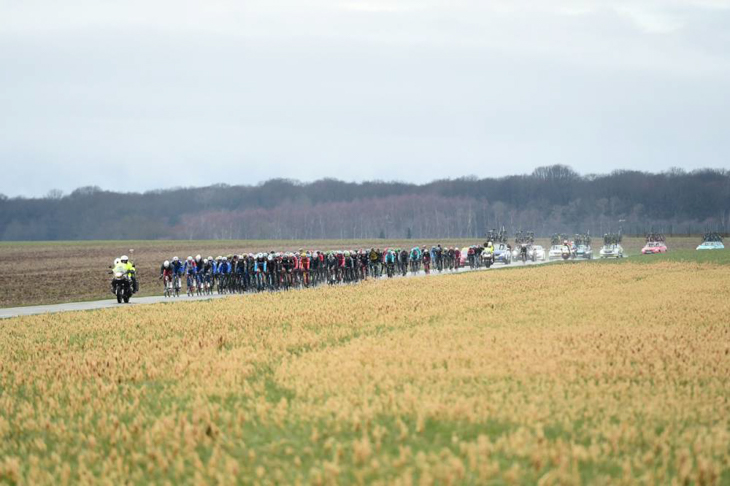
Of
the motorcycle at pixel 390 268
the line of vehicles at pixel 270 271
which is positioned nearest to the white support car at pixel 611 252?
the line of vehicles at pixel 270 271

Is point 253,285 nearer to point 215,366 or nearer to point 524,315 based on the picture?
point 524,315

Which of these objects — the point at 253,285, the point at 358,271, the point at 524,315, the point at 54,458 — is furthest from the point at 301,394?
the point at 358,271

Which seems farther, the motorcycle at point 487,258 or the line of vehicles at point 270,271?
the motorcycle at point 487,258

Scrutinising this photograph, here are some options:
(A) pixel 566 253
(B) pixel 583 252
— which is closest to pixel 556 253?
(A) pixel 566 253

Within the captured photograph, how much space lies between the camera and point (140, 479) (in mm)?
9789

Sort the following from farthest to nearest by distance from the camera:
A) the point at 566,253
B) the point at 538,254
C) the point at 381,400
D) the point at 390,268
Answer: the point at 566,253 < the point at 538,254 < the point at 390,268 < the point at 381,400

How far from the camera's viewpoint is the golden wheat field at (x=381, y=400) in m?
9.55

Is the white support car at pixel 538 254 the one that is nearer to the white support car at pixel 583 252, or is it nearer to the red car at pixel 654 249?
the white support car at pixel 583 252

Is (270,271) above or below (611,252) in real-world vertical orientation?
above

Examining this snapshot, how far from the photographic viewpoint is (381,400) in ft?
40.3

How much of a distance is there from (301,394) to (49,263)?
273 feet

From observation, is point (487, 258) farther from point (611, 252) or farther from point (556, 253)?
point (611, 252)

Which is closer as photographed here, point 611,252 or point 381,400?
point 381,400

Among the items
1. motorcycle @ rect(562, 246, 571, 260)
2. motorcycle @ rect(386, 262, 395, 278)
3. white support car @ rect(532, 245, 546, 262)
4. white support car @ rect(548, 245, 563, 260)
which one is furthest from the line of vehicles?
white support car @ rect(548, 245, 563, 260)
